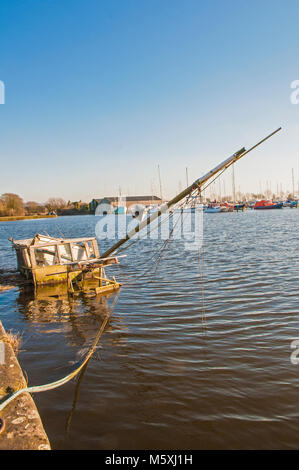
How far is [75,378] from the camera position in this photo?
7.19 meters

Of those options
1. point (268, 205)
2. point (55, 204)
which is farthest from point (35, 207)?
point (268, 205)

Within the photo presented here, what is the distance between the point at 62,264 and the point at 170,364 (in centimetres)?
871

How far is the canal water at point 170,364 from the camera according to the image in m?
5.39

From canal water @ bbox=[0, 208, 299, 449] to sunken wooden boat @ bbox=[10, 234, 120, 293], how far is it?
1.12 m

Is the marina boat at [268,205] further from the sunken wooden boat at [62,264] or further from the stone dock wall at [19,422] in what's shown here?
the stone dock wall at [19,422]

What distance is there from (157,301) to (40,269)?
20.1 ft

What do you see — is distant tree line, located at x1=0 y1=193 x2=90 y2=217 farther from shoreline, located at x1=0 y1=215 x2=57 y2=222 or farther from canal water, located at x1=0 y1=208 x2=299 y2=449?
canal water, located at x1=0 y1=208 x2=299 y2=449

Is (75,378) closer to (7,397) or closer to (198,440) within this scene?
(7,397)

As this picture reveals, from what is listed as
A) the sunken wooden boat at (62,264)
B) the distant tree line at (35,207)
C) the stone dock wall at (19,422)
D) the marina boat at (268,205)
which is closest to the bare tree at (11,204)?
the distant tree line at (35,207)

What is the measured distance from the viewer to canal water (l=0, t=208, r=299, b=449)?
5.39 meters

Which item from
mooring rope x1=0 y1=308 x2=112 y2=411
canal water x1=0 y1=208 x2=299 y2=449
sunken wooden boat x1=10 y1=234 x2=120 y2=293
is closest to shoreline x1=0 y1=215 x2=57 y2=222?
sunken wooden boat x1=10 y1=234 x2=120 y2=293

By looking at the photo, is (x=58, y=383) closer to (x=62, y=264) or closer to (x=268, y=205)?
(x=62, y=264)

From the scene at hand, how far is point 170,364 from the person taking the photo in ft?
25.4

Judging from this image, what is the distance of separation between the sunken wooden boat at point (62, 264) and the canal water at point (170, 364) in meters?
1.12
